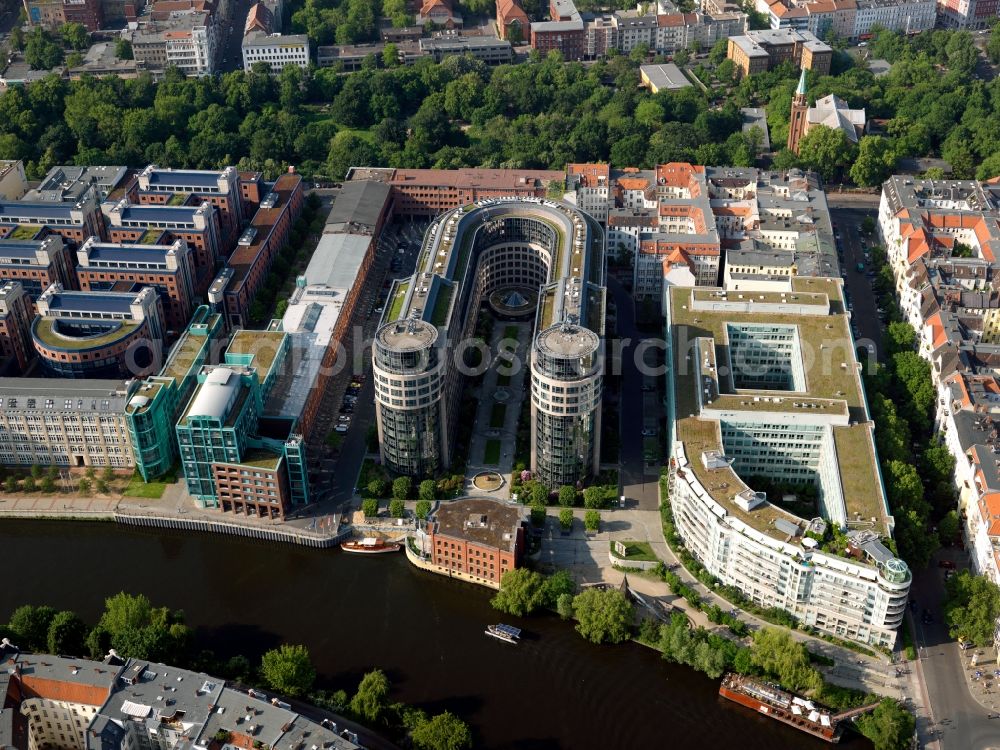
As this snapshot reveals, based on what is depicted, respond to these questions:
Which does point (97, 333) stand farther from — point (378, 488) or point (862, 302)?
point (862, 302)

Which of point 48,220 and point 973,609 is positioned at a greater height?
point 48,220

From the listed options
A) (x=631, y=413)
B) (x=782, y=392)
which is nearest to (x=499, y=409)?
(x=631, y=413)

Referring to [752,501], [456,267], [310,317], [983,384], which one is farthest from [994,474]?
[310,317]

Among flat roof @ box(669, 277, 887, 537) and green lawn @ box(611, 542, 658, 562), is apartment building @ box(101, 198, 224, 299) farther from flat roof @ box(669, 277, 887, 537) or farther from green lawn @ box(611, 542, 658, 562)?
green lawn @ box(611, 542, 658, 562)

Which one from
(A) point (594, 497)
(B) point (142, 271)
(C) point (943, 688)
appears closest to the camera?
(C) point (943, 688)

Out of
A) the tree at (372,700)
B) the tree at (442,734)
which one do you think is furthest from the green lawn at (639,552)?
the tree at (372,700)

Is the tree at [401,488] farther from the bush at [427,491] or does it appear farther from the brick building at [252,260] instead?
the brick building at [252,260]

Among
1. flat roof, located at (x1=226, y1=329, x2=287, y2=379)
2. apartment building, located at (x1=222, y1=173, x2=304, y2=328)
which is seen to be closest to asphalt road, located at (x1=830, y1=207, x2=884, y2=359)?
flat roof, located at (x1=226, y1=329, x2=287, y2=379)

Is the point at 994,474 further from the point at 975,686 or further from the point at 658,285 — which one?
the point at 658,285

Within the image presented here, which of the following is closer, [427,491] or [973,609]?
[973,609]
